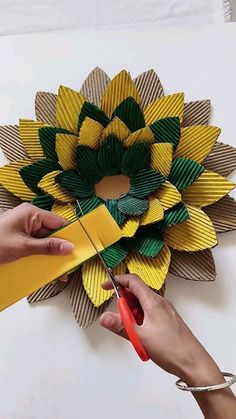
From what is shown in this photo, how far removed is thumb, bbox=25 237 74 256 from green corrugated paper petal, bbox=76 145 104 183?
0.21 meters

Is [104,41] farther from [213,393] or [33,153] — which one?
[213,393]

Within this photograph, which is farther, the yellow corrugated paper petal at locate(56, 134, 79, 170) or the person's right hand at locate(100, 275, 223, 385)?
the yellow corrugated paper petal at locate(56, 134, 79, 170)

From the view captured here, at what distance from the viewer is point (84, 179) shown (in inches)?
37.9

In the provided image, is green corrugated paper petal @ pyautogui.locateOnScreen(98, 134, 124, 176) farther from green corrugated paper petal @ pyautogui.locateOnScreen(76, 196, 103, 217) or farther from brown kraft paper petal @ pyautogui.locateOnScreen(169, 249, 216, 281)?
brown kraft paper petal @ pyautogui.locateOnScreen(169, 249, 216, 281)

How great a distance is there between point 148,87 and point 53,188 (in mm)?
296

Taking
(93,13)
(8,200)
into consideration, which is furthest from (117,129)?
(93,13)

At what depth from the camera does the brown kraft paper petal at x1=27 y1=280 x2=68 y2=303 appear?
0.94 meters

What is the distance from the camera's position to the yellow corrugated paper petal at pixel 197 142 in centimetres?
94

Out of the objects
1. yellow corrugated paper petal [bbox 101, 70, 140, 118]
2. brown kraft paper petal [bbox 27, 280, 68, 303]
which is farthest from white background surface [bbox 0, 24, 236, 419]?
yellow corrugated paper petal [bbox 101, 70, 140, 118]

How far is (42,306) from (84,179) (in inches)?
10.1

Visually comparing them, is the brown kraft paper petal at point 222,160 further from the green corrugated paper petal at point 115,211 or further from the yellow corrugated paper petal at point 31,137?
the yellow corrugated paper petal at point 31,137

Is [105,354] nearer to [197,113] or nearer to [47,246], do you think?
[47,246]

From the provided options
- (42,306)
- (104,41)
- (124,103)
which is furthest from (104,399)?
(104,41)

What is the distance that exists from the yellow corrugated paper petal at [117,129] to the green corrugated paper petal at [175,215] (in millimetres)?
169
